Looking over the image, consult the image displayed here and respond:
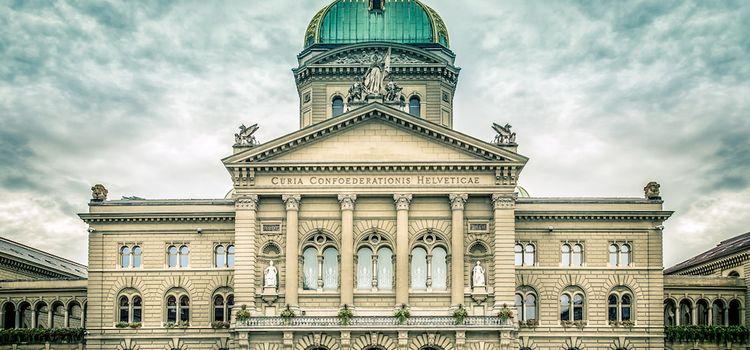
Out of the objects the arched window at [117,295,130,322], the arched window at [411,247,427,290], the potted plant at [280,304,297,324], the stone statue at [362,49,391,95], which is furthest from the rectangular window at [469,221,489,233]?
the arched window at [117,295,130,322]

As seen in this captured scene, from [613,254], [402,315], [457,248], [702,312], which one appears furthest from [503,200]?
[702,312]

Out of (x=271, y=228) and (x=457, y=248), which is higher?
(x=271, y=228)

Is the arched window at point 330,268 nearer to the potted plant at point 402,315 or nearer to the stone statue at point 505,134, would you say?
the potted plant at point 402,315

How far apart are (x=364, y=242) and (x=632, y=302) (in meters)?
20.0

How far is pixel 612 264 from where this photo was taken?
72062mm

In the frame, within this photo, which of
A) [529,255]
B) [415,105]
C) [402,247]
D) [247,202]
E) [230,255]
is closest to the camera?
[402,247]

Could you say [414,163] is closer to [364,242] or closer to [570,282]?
[364,242]

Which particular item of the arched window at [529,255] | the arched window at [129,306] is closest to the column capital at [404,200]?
the arched window at [529,255]

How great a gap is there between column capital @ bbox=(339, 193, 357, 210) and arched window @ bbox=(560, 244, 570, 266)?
1618 cm

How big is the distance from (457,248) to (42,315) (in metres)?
34.9

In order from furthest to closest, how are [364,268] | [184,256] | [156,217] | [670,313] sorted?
[670,313] < [184,256] < [156,217] < [364,268]

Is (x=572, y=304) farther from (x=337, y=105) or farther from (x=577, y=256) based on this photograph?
(x=337, y=105)

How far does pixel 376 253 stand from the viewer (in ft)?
222

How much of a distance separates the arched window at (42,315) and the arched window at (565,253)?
38514mm
